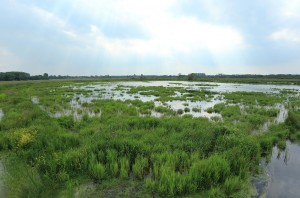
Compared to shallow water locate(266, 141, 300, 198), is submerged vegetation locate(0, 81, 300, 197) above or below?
above

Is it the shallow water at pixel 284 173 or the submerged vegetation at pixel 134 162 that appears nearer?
the submerged vegetation at pixel 134 162

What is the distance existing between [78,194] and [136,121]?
5791 millimetres

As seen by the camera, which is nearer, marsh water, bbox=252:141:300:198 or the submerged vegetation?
the submerged vegetation

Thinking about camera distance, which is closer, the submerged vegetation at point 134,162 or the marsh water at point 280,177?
the submerged vegetation at point 134,162

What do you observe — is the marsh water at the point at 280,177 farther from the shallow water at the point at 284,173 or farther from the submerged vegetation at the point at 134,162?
the submerged vegetation at the point at 134,162

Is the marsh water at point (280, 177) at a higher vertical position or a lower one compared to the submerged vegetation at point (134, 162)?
lower

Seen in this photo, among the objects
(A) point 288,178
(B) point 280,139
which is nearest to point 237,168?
(A) point 288,178

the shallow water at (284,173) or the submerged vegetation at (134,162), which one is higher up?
the submerged vegetation at (134,162)

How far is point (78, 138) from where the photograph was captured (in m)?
8.34

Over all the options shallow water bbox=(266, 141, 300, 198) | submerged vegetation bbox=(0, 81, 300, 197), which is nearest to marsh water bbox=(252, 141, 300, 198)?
shallow water bbox=(266, 141, 300, 198)

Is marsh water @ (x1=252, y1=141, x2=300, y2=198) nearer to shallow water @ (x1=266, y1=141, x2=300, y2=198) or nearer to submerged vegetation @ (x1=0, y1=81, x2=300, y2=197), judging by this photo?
shallow water @ (x1=266, y1=141, x2=300, y2=198)

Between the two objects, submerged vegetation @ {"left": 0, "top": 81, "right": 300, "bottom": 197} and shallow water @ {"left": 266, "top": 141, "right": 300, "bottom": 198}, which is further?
shallow water @ {"left": 266, "top": 141, "right": 300, "bottom": 198}

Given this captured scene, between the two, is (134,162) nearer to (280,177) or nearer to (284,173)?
(280,177)

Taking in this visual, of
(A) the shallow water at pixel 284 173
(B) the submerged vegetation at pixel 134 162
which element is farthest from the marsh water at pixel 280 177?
(B) the submerged vegetation at pixel 134 162
